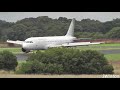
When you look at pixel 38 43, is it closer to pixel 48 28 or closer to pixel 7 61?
pixel 48 28

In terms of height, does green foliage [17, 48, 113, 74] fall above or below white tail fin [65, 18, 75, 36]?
below

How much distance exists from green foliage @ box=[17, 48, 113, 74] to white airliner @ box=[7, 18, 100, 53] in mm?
10296

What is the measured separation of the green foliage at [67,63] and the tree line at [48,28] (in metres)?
8.10

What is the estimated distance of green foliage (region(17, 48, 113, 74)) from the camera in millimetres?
20250

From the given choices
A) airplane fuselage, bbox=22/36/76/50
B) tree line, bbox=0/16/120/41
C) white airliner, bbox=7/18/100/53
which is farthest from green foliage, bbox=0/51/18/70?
airplane fuselage, bbox=22/36/76/50

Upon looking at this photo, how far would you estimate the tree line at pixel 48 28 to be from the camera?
2978cm

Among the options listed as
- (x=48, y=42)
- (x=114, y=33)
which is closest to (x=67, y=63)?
(x=114, y=33)

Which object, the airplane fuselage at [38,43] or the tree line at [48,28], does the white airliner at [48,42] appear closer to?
the airplane fuselage at [38,43]

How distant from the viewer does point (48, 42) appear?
111 ft

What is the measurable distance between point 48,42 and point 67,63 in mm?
12854

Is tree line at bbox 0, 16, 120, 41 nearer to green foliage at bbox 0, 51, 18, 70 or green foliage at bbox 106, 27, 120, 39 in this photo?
green foliage at bbox 106, 27, 120, 39

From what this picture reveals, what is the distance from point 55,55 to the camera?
853 inches
